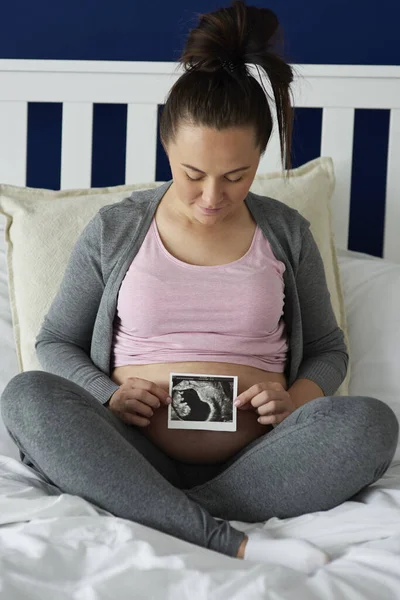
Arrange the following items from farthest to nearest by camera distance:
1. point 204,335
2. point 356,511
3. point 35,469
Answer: point 204,335 < point 35,469 < point 356,511

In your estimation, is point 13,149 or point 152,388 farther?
point 13,149

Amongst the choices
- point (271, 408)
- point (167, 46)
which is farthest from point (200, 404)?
point (167, 46)

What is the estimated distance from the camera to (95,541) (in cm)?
104

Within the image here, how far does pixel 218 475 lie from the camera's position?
1.28 m

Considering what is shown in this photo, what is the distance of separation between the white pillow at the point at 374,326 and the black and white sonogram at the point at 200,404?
40 centimetres

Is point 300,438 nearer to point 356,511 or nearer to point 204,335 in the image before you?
point 356,511

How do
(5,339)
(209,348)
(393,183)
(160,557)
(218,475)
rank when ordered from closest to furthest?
Result: (160,557) → (218,475) → (209,348) → (5,339) → (393,183)

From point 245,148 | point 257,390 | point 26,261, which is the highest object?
point 245,148

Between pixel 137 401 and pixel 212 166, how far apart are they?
366 millimetres

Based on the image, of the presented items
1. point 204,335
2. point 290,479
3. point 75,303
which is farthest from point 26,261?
point 290,479

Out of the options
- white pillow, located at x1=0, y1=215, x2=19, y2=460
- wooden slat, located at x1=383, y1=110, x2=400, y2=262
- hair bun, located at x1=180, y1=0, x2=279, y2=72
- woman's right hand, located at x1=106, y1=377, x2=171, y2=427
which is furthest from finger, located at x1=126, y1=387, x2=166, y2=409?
wooden slat, located at x1=383, y1=110, x2=400, y2=262

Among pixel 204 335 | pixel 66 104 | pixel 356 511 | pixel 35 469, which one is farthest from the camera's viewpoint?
pixel 66 104

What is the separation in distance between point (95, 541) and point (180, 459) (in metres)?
0.33

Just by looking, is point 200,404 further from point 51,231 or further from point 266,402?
point 51,231
